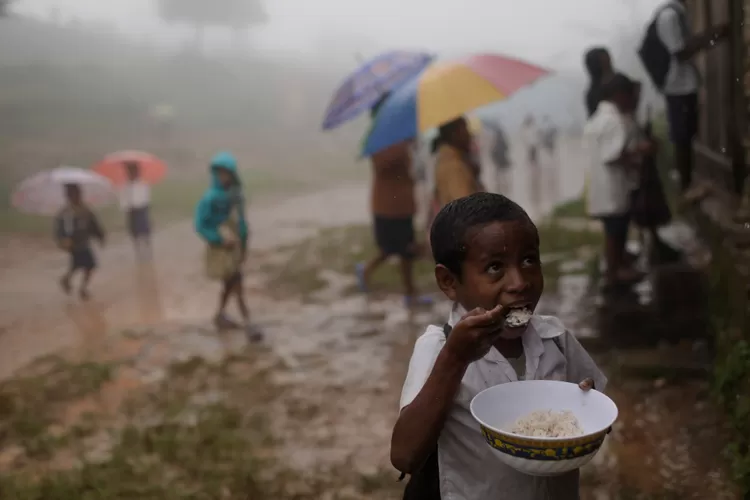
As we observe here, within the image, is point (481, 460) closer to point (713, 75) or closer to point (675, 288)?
point (675, 288)

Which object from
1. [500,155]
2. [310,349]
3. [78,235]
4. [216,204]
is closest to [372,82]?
[216,204]

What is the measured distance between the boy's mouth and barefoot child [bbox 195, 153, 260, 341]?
4.04m

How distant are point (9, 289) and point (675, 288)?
→ 4.92 metres

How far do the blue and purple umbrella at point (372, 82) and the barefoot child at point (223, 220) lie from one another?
0.75 m

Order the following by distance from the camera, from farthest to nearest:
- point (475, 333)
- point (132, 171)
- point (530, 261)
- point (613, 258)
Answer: point (132, 171) < point (613, 258) < point (530, 261) < point (475, 333)

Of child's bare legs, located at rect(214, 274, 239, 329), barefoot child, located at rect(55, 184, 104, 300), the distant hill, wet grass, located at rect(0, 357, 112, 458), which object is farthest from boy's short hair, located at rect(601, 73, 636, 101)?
barefoot child, located at rect(55, 184, 104, 300)

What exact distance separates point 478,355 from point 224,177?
13.4 ft

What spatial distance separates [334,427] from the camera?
402cm

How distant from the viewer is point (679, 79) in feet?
16.5

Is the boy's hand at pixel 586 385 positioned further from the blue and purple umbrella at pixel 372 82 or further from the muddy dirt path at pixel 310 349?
the blue and purple umbrella at pixel 372 82

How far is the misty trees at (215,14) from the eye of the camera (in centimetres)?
747

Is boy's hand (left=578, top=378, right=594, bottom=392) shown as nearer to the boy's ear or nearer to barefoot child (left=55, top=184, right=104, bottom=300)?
the boy's ear

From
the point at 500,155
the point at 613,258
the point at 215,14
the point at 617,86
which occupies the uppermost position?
the point at 215,14

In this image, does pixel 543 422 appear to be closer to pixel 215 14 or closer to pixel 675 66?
pixel 675 66
